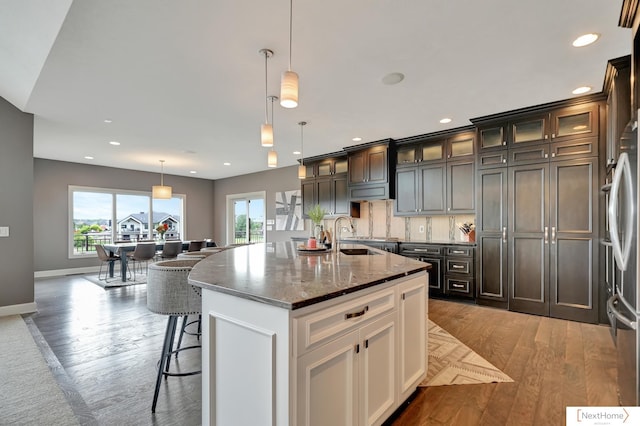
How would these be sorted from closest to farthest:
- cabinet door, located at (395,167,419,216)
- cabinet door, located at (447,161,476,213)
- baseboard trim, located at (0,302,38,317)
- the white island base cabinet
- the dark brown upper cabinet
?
1. the white island base cabinet
2. baseboard trim, located at (0,302,38,317)
3. cabinet door, located at (447,161,476,213)
4. cabinet door, located at (395,167,419,216)
5. the dark brown upper cabinet

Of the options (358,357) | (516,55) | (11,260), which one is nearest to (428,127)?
(516,55)

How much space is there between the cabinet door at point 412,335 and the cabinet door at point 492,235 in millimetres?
2498

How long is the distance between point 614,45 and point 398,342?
2915mm

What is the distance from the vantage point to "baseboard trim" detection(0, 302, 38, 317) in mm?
3805

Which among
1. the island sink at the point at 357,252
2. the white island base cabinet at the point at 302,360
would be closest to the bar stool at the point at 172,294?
the white island base cabinet at the point at 302,360

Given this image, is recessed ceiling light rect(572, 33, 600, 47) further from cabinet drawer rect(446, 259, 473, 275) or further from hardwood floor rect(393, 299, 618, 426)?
cabinet drawer rect(446, 259, 473, 275)

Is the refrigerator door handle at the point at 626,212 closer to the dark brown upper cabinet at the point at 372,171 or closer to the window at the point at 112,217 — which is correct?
the dark brown upper cabinet at the point at 372,171

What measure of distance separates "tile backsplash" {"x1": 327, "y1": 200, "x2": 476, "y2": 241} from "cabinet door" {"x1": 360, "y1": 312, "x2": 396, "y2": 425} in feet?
11.8

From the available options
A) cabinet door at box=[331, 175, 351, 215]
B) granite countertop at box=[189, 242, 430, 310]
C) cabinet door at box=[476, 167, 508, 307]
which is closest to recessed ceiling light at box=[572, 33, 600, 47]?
cabinet door at box=[476, 167, 508, 307]

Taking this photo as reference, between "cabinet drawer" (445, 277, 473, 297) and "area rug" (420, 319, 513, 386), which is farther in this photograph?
"cabinet drawer" (445, 277, 473, 297)

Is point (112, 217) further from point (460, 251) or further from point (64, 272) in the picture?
point (460, 251)

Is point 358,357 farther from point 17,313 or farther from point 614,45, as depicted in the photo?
point 17,313

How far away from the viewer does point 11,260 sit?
12.7 ft

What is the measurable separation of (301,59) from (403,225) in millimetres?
3663
